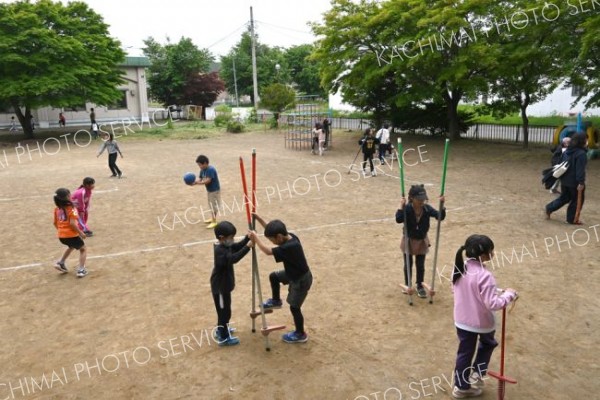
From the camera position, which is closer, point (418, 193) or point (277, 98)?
point (418, 193)

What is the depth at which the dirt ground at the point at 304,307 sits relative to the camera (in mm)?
4867

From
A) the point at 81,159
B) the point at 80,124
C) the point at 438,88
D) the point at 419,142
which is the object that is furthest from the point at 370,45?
the point at 80,124

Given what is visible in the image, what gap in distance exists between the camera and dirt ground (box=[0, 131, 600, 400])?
192 inches

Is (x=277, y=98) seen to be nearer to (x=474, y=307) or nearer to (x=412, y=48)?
(x=412, y=48)

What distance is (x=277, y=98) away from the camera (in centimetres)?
3906

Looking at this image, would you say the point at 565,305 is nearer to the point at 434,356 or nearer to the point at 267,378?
the point at 434,356

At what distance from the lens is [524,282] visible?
7145 millimetres

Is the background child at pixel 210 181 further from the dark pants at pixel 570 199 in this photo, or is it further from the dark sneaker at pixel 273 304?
the dark pants at pixel 570 199

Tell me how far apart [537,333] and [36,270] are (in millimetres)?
7488

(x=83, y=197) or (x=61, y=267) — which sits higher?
(x=83, y=197)

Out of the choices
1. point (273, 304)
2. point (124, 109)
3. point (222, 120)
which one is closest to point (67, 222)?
point (273, 304)

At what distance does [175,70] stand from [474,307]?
1834 inches

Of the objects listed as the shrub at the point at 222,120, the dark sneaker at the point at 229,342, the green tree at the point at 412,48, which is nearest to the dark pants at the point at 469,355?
the dark sneaker at the point at 229,342

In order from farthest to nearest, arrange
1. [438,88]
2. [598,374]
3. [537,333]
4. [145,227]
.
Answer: [438,88], [145,227], [537,333], [598,374]
